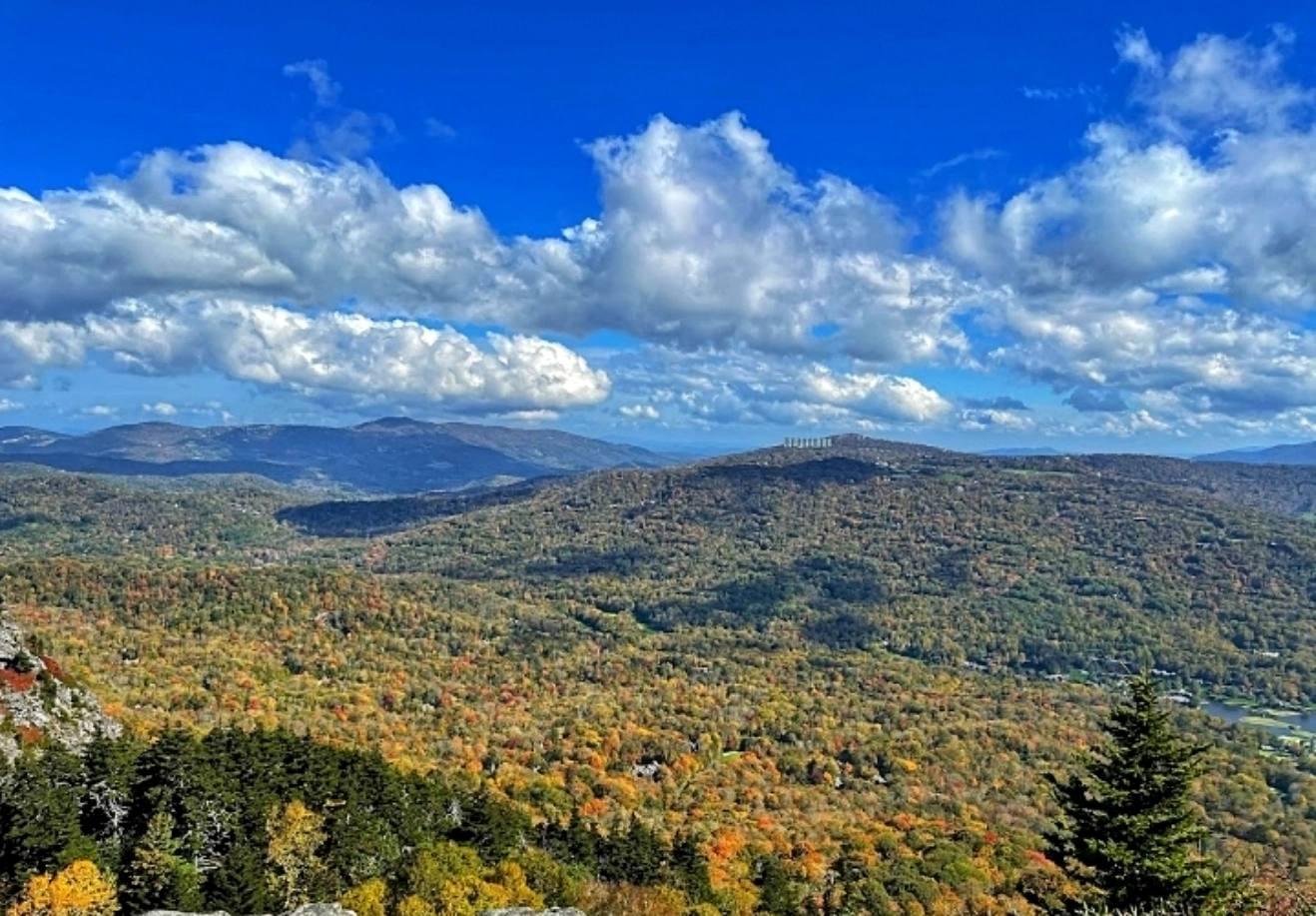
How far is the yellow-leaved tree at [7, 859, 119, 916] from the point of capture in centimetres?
4222

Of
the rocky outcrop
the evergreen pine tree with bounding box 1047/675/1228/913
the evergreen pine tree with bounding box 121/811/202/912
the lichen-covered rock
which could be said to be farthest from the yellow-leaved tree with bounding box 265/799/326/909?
the evergreen pine tree with bounding box 1047/675/1228/913

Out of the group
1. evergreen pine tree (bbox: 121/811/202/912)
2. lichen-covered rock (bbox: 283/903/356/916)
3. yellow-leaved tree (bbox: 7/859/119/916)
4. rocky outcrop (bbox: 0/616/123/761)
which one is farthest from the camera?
rocky outcrop (bbox: 0/616/123/761)

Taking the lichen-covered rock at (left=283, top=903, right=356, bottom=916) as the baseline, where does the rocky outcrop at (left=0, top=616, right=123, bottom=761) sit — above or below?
below

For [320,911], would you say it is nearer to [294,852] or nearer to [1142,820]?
[294,852]

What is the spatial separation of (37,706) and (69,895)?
38246 millimetres

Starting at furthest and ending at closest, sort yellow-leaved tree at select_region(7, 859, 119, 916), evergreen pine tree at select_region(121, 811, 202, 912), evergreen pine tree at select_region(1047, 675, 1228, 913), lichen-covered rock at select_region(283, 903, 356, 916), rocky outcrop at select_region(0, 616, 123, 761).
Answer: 1. rocky outcrop at select_region(0, 616, 123, 761)
2. evergreen pine tree at select_region(121, 811, 202, 912)
3. yellow-leaved tree at select_region(7, 859, 119, 916)
4. evergreen pine tree at select_region(1047, 675, 1228, 913)
5. lichen-covered rock at select_region(283, 903, 356, 916)

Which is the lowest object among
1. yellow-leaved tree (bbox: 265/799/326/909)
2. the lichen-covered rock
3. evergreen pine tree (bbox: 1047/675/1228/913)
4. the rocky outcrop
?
yellow-leaved tree (bbox: 265/799/326/909)

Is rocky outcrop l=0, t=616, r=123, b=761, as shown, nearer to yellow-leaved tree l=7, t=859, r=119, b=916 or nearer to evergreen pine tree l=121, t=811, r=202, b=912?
evergreen pine tree l=121, t=811, r=202, b=912

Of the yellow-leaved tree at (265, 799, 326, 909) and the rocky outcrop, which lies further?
the rocky outcrop

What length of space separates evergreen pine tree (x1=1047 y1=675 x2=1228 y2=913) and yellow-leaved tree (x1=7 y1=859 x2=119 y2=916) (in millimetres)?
43636

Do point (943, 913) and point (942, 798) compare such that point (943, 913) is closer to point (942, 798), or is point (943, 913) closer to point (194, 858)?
point (942, 798)

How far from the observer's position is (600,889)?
67.6 meters

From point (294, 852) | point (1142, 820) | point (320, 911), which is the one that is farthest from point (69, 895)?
point (1142, 820)

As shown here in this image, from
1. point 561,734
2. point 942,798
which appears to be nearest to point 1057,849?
point 942,798
